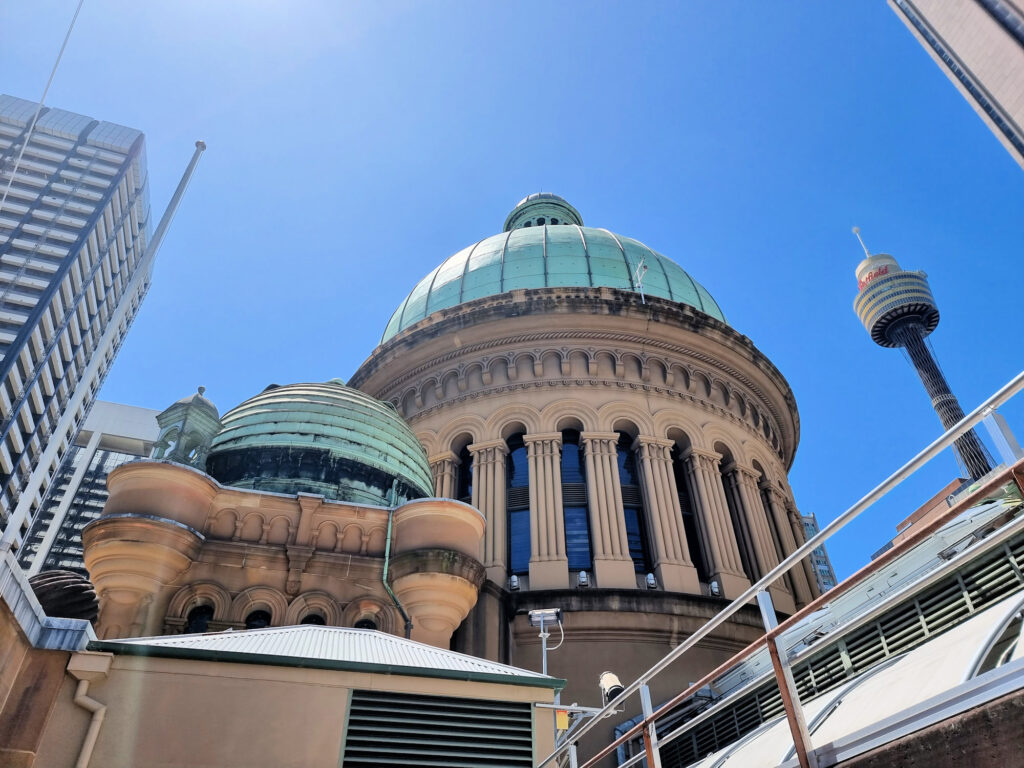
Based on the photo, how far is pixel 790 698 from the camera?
14.4 feet

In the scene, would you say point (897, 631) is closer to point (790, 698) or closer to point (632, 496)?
point (790, 698)

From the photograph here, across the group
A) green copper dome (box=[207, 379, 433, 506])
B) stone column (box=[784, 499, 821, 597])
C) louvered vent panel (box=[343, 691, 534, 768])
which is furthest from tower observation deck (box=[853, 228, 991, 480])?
louvered vent panel (box=[343, 691, 534, 768])

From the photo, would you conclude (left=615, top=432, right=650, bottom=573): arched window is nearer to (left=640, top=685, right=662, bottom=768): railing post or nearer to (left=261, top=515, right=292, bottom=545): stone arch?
(left=261, top=515, right=292, bottom=545): stone arch

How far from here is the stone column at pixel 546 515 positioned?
1895 centimetres

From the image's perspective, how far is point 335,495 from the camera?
14.6 meters

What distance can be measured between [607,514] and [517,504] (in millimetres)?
2613

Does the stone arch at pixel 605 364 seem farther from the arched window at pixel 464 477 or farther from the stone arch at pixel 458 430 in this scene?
the arched window at pixel 464 477

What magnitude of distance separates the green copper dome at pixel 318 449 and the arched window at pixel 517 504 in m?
3.93

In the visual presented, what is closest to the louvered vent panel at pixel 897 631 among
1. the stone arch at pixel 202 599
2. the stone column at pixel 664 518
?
the stone column at pixel 664 518

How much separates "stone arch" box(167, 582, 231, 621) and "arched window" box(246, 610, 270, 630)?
40 centimetres

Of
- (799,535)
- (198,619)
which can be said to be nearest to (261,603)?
(198,619)

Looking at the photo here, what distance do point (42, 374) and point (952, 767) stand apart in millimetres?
71774

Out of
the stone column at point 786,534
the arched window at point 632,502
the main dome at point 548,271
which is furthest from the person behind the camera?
the main dome at point 548,271

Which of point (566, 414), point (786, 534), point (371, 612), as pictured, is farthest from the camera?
point (786, 534)
